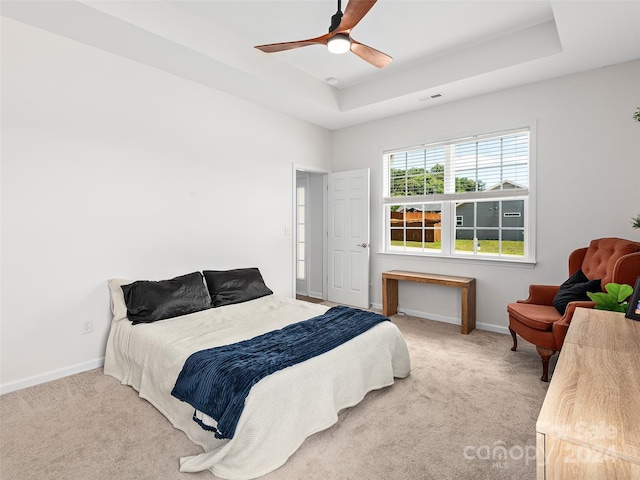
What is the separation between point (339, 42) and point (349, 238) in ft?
10.5

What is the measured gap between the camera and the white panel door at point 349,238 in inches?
199

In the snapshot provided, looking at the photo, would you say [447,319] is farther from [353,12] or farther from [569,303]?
[353,12]

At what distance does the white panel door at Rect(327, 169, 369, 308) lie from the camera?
5.06 meters

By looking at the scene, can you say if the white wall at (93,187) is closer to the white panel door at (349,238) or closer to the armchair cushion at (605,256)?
the white panel door at (349,238)

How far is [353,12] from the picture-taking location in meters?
2.12

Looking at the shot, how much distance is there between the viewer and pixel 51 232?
2.77m

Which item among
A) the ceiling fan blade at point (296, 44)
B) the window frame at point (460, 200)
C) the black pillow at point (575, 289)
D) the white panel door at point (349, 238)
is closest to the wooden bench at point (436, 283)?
the window frame at point (460, 200)

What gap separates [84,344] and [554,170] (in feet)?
15.9

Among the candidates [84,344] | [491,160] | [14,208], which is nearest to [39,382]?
[84,344]

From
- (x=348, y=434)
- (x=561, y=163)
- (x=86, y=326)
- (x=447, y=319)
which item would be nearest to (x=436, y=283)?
(x=447, y=319)

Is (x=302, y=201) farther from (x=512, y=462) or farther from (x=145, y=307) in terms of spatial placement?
(x=512, y=462)

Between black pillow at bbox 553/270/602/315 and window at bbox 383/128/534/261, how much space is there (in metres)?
0.76

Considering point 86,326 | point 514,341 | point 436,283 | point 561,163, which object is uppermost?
point 561,163

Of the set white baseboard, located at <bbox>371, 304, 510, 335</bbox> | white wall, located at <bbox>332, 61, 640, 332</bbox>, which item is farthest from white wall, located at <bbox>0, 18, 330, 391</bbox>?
white wall, located at <bbox>332, 61, 640, 332</bbox>
